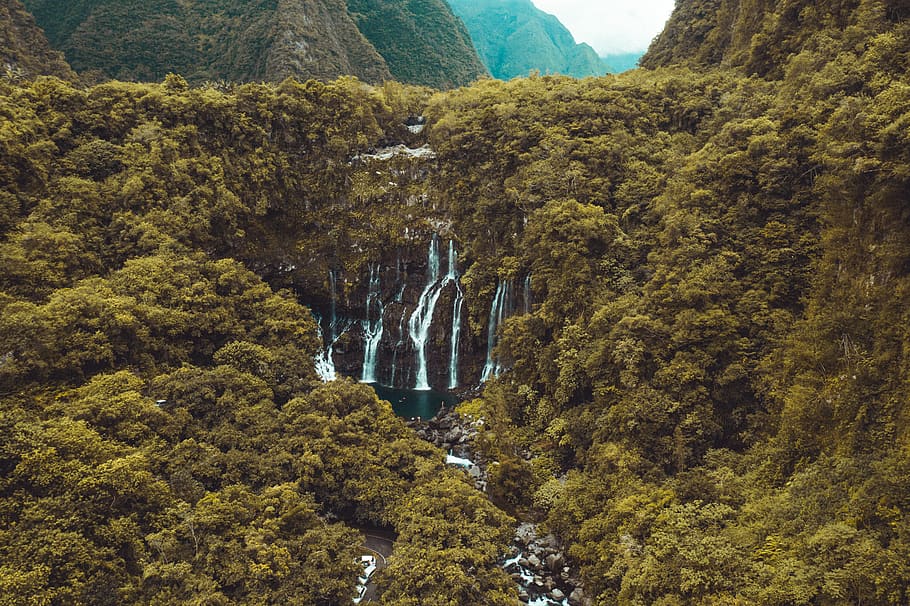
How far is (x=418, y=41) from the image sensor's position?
68000mm

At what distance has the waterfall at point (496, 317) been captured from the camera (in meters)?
27.4

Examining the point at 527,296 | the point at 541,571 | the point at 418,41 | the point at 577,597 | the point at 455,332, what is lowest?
the point at 541,571

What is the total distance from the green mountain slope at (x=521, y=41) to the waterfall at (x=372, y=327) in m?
87.5

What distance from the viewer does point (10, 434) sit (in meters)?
13.2

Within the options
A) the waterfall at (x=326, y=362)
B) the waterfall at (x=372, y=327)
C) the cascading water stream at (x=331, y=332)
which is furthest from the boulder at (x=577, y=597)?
the cascading water stream at (x=331, y=332)

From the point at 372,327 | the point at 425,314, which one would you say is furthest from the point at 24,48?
the point at 425,314

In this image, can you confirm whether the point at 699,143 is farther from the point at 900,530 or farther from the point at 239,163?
the point at 239,163

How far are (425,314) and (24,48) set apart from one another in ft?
134

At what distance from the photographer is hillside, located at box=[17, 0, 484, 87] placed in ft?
171

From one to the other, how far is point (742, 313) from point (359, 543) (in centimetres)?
1378

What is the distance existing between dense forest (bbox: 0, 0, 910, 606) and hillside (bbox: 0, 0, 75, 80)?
20745mm

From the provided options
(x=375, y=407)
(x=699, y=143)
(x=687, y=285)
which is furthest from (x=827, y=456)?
(x=699, y=143)

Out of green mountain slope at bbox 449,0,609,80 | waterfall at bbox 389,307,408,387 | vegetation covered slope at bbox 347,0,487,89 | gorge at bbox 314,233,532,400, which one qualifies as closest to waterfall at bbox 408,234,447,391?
gorge at bbox 314,233,532,400

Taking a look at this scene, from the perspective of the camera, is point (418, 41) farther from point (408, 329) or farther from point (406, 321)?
point (408, 329)
